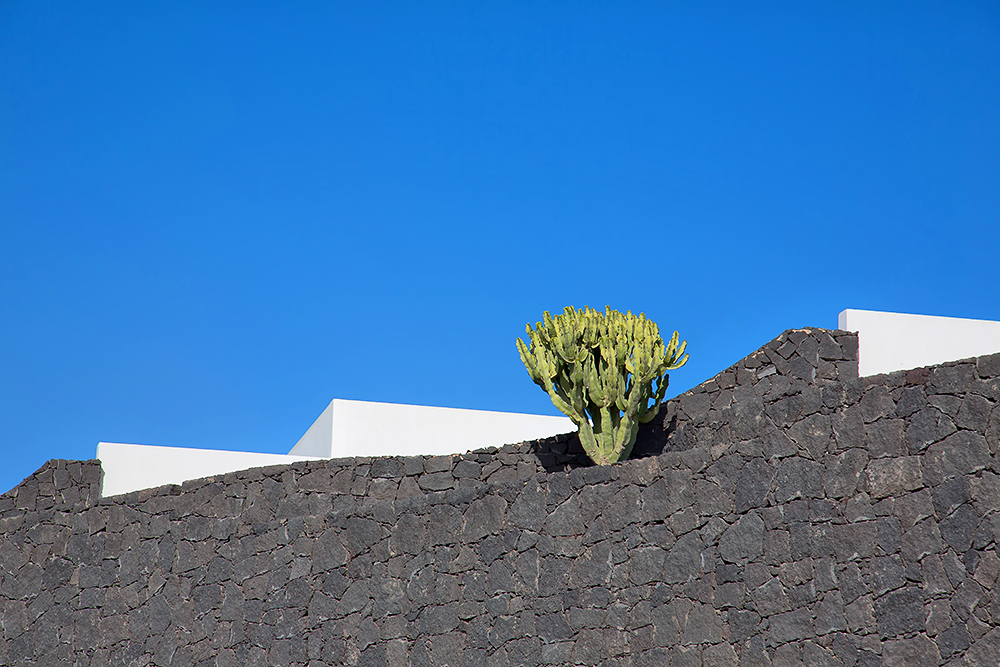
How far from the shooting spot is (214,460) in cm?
1855

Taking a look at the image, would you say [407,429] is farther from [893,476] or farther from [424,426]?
[893,476]

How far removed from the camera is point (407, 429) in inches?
842

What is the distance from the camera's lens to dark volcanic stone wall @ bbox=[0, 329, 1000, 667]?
9633mm

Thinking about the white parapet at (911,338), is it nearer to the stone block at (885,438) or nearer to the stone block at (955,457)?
the stone block at (885,438)

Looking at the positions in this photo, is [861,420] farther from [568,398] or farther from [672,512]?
[568,398]

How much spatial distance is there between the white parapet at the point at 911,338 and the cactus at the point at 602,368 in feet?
9.58

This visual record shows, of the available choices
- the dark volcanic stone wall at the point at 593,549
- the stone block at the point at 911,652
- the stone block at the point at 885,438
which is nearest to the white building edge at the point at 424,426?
the dark volcanic stone wall at the point at 593,549

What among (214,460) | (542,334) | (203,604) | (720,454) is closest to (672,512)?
(720,454)

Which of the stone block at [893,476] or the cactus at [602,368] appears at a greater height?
the cactus at [602,368]

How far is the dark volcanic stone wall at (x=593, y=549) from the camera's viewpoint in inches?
379

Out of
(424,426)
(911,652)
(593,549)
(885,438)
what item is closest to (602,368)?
(593,549)

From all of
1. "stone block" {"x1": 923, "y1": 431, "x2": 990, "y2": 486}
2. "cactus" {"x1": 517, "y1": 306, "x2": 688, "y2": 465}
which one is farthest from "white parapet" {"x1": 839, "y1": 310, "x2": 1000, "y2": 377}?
"stone block" {"x1": 923, "y1": 431, "x2": 990, "y2": 486}

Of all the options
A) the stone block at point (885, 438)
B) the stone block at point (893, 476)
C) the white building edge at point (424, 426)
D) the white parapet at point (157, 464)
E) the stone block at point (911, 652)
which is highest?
the white building edge at point (424, 426)

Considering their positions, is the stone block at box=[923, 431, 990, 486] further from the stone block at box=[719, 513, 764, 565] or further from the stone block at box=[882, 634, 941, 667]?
the stone block at box=[719, 513, 764, 565]
